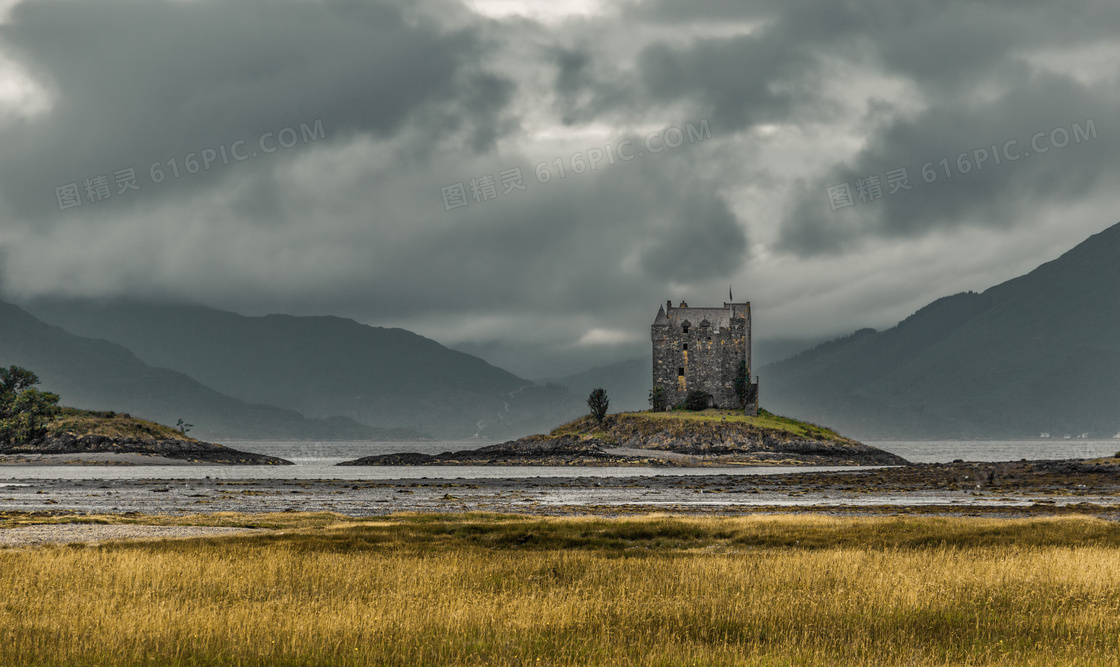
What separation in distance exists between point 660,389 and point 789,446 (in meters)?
32.2

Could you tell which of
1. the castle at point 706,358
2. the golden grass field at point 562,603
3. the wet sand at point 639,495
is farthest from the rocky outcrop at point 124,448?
the golden grass field at point 562,603

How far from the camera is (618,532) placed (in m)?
42.2

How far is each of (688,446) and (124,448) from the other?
110630 mm

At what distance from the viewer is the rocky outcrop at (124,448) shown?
180625 mm

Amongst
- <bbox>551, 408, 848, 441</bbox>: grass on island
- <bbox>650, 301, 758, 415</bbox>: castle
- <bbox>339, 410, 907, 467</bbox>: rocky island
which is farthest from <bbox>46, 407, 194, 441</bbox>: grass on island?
<bbox>650, 301, 758, 415</bbox>: castle

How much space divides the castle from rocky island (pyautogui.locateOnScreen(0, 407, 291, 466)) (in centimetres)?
8189

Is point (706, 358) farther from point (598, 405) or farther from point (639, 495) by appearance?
point (639, 495)

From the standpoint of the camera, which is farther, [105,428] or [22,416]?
[22,416]

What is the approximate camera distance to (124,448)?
18225 cm

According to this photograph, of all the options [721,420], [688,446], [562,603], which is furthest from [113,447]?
[562,603]

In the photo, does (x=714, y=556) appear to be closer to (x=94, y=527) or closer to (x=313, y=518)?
(x=313, y=518)

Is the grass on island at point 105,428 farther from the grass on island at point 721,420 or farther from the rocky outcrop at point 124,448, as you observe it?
the grass on island at point 721,420

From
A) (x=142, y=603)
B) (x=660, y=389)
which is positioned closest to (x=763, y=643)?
(x=142, y=603)

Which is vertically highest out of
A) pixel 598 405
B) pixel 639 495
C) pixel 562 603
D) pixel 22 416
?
pixel 598 405
